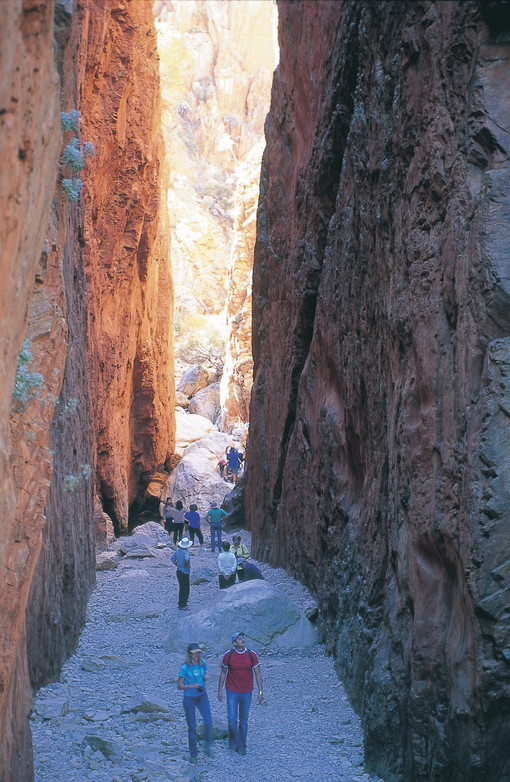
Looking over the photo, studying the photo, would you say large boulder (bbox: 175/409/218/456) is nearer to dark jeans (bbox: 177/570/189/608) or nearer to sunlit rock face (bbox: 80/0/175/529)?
sunlit rock face (bbox: 80/0/175/529)

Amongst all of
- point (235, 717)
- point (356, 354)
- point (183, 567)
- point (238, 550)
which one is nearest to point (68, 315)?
point (356, 354)

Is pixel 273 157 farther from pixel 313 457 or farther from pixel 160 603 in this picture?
pixel 160 603

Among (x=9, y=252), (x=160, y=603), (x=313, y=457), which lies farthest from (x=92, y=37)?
(x=9, y=252)

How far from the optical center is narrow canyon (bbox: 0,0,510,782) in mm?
4863

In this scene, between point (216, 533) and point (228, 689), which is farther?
point (216, 533)

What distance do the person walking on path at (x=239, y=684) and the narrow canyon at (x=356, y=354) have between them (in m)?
1.16

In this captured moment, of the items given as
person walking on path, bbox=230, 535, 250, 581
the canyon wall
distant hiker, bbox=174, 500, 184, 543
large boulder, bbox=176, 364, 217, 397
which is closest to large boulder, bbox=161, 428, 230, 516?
the canyon wall

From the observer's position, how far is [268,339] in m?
17.9

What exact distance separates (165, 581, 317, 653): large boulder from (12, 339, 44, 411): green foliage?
17.3 ft

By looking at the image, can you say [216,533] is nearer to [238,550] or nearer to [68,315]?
[238,550]

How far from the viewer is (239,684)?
6.92m

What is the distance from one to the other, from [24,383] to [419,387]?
320cm

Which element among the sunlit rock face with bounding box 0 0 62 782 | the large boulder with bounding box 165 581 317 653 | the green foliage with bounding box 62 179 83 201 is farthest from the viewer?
the large boulder with bounding box 165 581 317 653

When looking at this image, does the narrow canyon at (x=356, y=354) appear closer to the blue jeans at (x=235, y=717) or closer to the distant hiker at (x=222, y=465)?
the blue jeans at (x=235, y=717)
